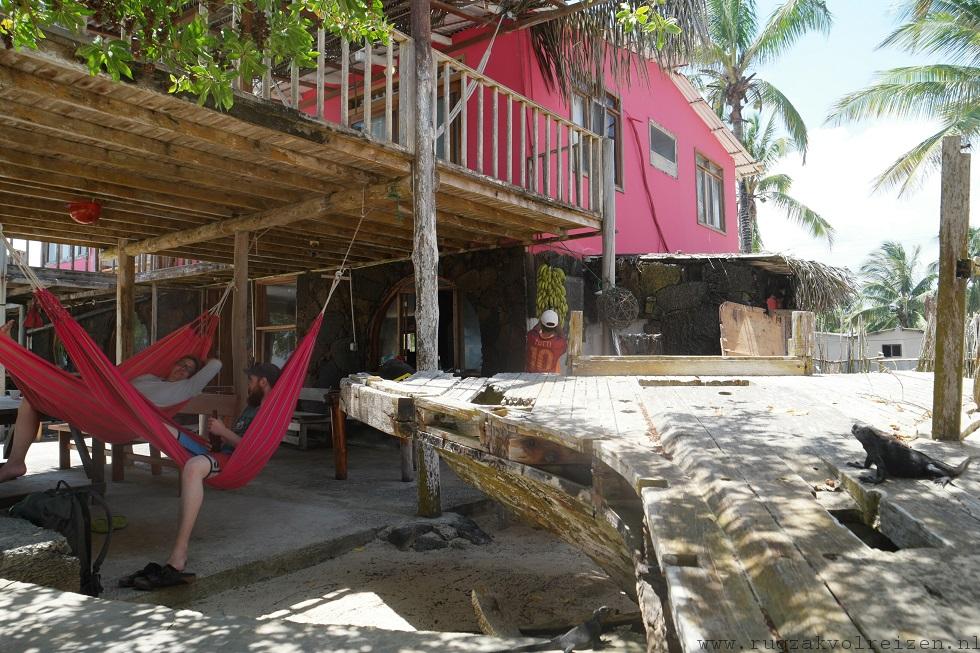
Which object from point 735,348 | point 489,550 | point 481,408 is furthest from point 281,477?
point 735,348

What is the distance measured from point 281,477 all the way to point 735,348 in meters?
5.14

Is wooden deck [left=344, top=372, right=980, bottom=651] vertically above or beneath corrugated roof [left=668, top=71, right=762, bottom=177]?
beneath

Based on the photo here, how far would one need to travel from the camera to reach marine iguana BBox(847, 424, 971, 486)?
1694mm

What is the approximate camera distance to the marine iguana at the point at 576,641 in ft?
6.03

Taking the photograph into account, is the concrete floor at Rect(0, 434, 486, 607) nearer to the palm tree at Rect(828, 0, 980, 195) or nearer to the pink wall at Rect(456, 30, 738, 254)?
the pink wall at Rect(456, 30, 738, 254)

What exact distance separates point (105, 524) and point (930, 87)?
15.0 meters

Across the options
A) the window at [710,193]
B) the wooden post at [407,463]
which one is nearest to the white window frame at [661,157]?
the window at [710,193]

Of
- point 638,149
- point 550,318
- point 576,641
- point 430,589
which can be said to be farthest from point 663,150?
point 576,641

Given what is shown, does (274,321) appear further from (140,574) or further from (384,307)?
(140,574)

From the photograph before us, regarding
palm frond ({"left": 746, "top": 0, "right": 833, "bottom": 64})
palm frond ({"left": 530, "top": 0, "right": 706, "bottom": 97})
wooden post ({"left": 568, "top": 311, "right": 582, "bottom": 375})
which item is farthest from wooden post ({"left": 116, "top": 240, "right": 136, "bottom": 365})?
palm frond ({"left": 746, "top": 0, "right": 833, "bottom": 64})

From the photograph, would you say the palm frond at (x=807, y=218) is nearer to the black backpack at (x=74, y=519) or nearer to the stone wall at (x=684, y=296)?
the stone wall at (x=684, y=296)

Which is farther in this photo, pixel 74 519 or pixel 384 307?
pixel 384 307

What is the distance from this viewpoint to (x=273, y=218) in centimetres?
570

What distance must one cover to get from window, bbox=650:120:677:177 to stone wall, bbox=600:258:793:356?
2.34 m
